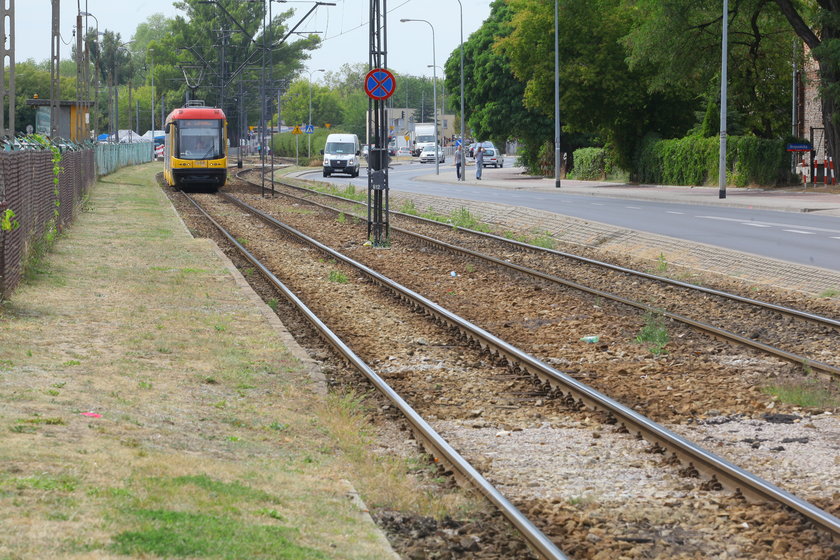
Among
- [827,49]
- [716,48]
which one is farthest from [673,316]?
[716,48]

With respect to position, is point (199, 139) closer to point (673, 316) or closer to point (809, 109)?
point (809, 109)

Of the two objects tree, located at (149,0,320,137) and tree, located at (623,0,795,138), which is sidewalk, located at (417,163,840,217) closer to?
tree, located at (623,0,795,138)

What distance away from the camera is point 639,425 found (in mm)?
8641

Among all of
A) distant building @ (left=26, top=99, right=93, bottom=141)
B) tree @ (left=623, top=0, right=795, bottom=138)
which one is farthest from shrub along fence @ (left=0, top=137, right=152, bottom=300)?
distant building @ (left=26, top=99, right=93, bottom=141)

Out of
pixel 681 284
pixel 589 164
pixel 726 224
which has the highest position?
pixel 589 164

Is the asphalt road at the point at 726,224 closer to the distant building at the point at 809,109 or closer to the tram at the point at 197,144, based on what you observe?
the tram at the point at 197,144

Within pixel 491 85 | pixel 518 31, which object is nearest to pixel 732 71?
pixel 518 31

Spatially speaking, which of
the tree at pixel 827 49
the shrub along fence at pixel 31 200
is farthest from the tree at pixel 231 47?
the shrub along fence at pixel 31 200

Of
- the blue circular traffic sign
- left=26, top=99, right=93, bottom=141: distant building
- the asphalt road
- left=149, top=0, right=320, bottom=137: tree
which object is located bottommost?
the asphalt road

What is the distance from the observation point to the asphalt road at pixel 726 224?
21984 millimetres

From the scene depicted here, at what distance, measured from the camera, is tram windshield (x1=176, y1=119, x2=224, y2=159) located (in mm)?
48062

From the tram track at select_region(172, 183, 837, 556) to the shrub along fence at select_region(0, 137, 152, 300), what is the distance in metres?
5.14

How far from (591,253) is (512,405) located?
1475cm

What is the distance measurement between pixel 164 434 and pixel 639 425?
3.33 m
